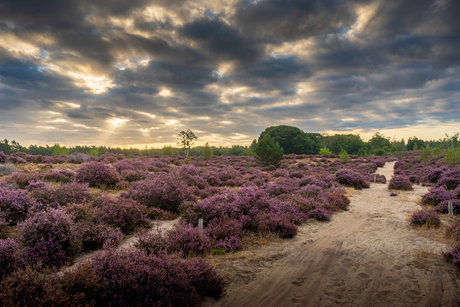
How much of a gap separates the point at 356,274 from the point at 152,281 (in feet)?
13.6

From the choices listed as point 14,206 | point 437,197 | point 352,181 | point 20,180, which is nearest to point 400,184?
point 352,181

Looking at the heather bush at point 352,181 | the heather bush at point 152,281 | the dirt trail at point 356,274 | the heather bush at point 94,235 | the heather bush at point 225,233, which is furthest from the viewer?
the heather bush at point 352,181

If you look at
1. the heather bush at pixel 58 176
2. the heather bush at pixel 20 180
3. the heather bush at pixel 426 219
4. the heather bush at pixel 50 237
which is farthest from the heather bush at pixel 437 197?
the heather bush at pixel 20 180

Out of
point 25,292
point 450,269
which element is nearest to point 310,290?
point 450,269

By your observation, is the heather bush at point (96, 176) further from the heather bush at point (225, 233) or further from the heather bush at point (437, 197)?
the heather bush at point (437, 197)

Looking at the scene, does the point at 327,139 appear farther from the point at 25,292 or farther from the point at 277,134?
the point at 25,292

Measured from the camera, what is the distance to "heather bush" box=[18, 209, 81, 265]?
4.25 meters

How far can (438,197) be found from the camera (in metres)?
11.0

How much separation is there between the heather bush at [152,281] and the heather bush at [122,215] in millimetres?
2975

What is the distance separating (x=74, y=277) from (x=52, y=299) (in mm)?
403

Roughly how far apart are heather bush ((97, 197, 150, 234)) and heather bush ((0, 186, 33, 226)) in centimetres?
183

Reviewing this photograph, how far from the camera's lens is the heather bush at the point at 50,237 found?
167 inches

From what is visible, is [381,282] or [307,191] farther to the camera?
[307,191]

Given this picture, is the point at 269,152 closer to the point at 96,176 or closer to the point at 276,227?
the point at 96,176
